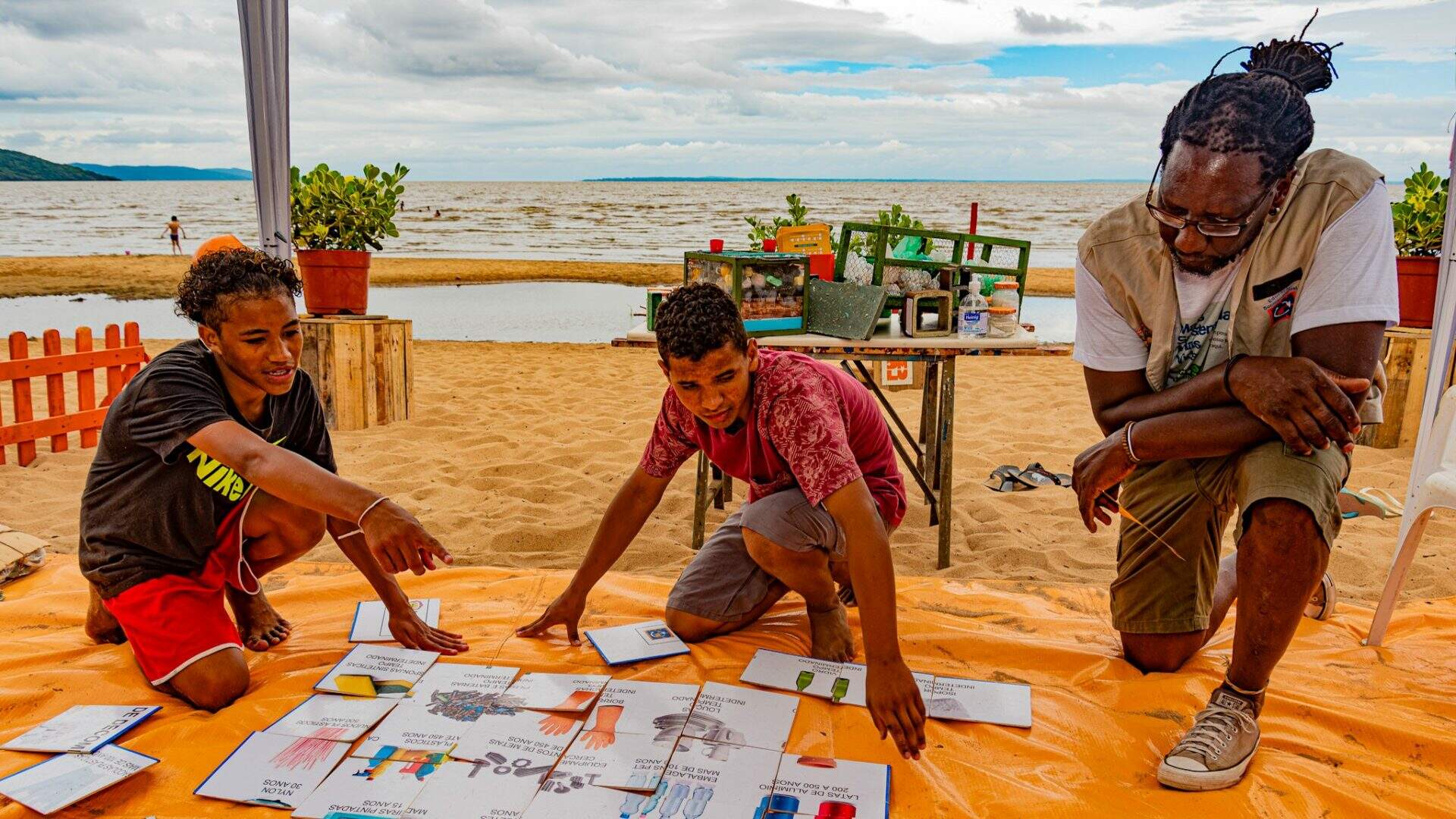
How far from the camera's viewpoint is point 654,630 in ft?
9.39

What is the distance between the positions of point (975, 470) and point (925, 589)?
182 cm

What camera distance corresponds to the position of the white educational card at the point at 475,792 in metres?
1.94

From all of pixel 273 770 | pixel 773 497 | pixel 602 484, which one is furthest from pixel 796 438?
pixel 602 484

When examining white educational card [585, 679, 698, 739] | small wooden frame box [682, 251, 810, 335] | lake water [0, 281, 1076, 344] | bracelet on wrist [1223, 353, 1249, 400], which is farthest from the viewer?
lake water [0, 281, 1076, 344]

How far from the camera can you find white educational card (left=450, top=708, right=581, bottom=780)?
2.13 meters

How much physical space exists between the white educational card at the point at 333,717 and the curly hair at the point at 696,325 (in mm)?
1158

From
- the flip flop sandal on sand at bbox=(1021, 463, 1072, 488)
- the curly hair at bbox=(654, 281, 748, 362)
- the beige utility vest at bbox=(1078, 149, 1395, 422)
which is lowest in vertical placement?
the flip flop sandal on sand at bbox=(1021, 463, 1072, 488)

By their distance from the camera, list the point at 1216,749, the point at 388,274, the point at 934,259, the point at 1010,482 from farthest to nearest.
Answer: the point at 388,274 → the point at 1010,482 → the point at 934,259 → the point at 1216,749

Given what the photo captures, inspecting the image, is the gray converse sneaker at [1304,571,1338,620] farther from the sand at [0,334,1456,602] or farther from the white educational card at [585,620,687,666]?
the white educational card at [585,620,687,666]

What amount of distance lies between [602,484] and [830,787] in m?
2.78

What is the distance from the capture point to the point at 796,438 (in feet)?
7.75

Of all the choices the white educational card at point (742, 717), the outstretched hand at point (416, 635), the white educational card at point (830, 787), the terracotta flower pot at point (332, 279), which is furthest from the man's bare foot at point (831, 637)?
Result: the terracotta flower pot at point (332, 279)

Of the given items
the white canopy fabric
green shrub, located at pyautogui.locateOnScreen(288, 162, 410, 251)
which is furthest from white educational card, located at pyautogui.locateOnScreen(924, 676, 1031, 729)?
green shrub, located at pyautogui.locateOnScreen(288, 162, 410, 251)

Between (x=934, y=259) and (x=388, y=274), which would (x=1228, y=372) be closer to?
(x=934, y=259)
